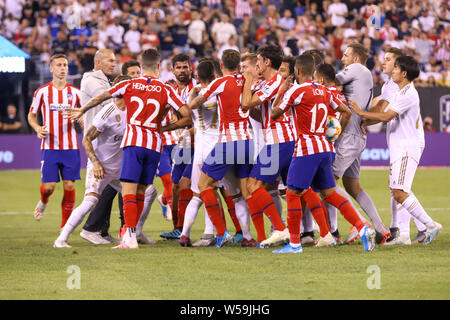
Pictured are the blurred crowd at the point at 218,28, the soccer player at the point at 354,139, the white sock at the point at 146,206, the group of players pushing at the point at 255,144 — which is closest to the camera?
the group of players pushing at the point at 255,144

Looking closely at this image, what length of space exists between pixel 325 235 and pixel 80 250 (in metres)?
2.73

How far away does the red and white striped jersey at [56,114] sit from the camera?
10.4m

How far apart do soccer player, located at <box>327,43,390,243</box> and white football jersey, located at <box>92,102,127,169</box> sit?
2.53 m

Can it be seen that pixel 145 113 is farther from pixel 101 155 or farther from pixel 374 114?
pixel 374 114

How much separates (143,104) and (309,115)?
1.84 meters

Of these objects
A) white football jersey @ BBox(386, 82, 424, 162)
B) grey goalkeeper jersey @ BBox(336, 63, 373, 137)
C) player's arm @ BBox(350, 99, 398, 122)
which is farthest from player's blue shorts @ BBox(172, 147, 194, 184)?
white football jersey @ BBox(386, 82, 424, 162)

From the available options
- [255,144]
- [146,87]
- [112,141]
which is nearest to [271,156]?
[255,144]

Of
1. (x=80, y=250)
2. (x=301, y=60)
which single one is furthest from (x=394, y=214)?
(x=80, y=250)

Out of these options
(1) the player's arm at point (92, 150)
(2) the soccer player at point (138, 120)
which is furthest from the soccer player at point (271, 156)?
(1) the player's arm at point (92, 150)

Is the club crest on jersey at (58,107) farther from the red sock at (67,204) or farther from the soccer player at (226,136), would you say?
the soccer player at (226,136)

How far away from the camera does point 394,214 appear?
31.2ft

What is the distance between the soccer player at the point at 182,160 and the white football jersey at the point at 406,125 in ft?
8.39

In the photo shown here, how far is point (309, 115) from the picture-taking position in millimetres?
8273
